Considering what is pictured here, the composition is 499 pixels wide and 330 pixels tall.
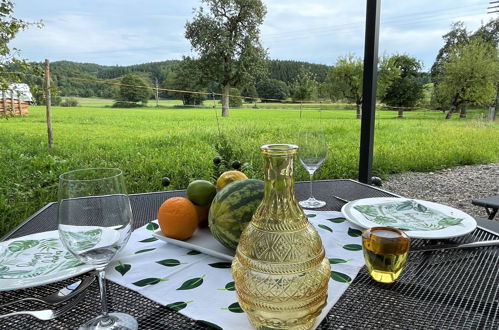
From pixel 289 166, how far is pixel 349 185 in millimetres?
750

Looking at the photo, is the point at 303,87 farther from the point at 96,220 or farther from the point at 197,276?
the point at 96,220

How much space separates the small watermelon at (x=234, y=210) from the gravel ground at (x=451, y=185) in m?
2.92

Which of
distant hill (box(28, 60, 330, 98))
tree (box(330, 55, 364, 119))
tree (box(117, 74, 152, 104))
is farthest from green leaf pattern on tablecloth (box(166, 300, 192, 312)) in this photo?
tree (box(330, 55, 364, 119))

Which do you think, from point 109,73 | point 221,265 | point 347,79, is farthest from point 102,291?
point 347,79

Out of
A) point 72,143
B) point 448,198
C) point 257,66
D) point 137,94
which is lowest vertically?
point 448,198

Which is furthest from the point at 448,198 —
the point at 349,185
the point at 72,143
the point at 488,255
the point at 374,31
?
the point at 72,143

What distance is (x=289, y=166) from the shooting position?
15.1 inches

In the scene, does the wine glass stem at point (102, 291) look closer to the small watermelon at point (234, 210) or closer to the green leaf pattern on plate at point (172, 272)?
the green leaf pattern on plate at point (172, 272)

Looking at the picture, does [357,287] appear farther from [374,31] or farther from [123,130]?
[123,130]

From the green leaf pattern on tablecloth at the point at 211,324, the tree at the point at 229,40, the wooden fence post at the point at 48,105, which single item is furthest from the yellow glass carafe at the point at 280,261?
the tree at the point at 229,40

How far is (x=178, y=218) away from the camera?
A: 2.04 ft

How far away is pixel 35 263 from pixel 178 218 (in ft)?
0.75

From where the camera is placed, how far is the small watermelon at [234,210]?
0.56 metres

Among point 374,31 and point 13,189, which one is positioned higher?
point 374,31
